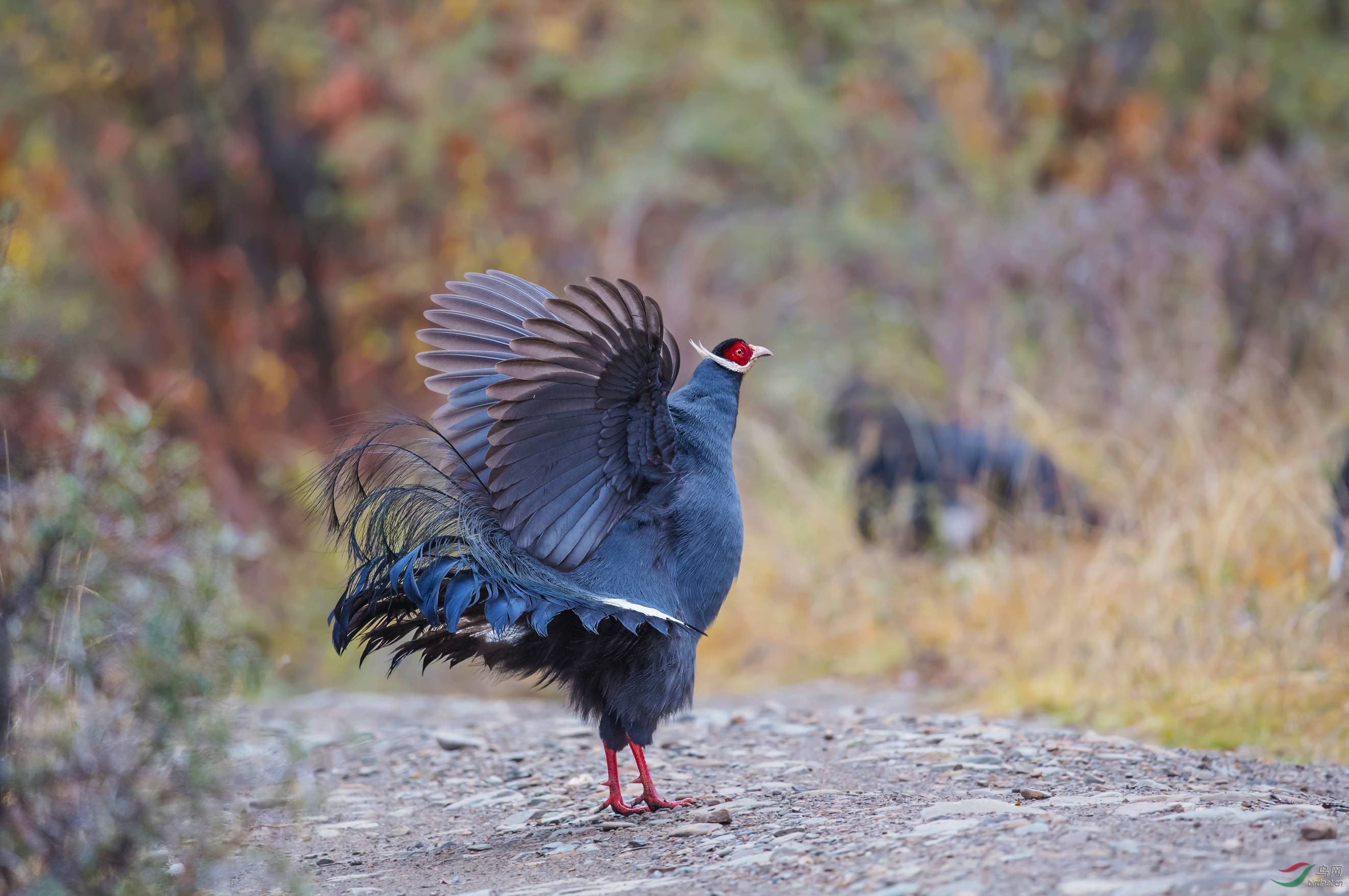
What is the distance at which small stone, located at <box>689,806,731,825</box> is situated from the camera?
3.39m

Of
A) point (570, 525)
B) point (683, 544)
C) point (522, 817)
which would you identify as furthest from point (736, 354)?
point (522, 817)

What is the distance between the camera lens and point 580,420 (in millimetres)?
3434

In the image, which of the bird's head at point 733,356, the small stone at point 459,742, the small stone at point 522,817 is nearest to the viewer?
the small stone at point 522,817

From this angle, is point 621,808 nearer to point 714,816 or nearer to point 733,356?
point 714,816

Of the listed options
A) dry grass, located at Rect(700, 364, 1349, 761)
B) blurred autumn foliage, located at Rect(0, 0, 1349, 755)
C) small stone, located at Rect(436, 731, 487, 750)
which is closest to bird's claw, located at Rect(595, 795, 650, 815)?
small stone, located at Rect(436, 731, 487, 750)

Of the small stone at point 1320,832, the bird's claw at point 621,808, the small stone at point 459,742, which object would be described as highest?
the small stone at point 1320,832

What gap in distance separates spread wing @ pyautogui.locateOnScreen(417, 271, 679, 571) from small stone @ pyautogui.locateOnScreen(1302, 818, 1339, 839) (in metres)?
1.89

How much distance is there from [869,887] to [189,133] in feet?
37.1

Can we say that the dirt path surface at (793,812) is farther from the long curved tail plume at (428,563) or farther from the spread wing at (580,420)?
the spread wing at (580,420)

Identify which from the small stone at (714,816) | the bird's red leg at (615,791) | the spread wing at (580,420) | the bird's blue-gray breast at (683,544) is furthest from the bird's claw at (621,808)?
the spread wing at (580,420)

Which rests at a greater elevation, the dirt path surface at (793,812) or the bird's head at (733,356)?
the bird's head at (733,356)

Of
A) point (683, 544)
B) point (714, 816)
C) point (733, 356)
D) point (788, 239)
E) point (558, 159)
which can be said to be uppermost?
point (558, 159)

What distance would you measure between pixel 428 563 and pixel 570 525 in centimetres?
42

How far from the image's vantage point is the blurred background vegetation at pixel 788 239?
21.8 ft
